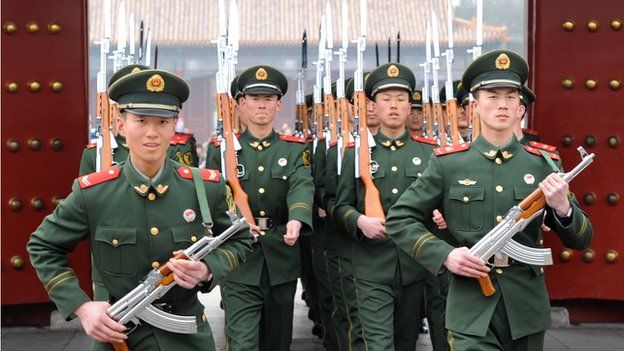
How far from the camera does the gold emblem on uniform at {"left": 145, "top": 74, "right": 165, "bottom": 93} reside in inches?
158

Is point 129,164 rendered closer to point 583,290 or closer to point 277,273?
point 277,273

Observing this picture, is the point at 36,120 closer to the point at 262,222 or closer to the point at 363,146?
the point at 262,222

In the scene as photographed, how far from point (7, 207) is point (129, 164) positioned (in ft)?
12.8

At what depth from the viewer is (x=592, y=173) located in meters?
7.61

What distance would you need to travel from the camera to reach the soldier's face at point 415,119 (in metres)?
8.57

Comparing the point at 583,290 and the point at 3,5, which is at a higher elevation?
the point at 3,5

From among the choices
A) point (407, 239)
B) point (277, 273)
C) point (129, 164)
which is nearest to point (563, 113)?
point (277, 273)

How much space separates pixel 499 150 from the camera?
455 cm

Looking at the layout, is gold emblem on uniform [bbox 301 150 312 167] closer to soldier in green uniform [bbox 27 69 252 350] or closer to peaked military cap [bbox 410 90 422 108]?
peaked military cap [bbox 410 90 422 108]

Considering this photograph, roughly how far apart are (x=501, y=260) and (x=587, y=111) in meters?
3.58

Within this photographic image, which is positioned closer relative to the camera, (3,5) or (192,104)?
(3,5)

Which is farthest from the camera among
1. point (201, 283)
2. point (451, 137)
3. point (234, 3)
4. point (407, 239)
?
point (451, 137)

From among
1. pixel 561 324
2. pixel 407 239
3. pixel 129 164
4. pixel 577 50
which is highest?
pixel 577 50

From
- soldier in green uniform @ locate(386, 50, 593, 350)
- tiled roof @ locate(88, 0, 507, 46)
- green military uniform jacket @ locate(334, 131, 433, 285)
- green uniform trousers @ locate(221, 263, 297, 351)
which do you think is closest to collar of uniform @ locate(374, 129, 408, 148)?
green military uniform jacket @ locate(334, 131, 433, 285)
